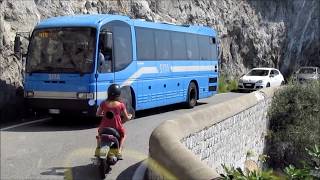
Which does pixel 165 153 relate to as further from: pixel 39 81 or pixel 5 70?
pixel 5 70

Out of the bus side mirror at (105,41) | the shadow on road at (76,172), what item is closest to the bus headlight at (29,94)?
the bus side mirror at (105,41)

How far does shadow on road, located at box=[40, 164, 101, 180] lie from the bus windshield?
4.76 metres

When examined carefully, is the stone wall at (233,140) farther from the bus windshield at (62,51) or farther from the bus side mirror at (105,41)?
the bus windshield at (62,51)

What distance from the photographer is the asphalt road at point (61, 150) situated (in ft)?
28.1

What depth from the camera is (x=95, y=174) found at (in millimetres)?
8594

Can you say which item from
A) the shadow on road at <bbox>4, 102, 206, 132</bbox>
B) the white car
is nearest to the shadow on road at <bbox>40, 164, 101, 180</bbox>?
the shadow on road at <bbox>4, 102, 206, 132</bbox>

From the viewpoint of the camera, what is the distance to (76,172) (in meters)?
8.68

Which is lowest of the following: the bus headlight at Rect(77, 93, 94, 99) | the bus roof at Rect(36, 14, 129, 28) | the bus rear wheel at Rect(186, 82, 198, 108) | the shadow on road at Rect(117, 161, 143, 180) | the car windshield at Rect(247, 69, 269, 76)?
the shadow on road at Rect(117, 161, 143, 180)

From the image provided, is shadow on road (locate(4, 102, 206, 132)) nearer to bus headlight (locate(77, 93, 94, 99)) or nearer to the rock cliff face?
bus headlight (locate(77, 93, 94, 99))

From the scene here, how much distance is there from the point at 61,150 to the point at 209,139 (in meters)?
3.66

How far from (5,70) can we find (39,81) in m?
2.64

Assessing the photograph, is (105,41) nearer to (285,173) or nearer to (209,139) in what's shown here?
(209,139)

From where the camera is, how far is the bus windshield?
529 inches

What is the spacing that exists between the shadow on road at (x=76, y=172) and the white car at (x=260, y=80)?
22.0m
